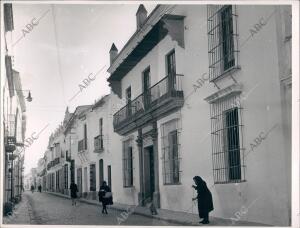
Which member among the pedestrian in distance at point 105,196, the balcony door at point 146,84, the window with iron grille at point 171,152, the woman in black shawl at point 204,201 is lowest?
the pedestrian in distance at point 105,196

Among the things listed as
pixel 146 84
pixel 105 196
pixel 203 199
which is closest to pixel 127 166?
pixel 146 84

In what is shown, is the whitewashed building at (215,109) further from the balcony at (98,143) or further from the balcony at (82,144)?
the balcony at (82,144)

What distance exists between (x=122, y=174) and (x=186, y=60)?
20.1ft

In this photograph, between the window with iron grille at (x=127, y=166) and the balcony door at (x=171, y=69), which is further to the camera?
the window with iron grille at (x=127, y=166)

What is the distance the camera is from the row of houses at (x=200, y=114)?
29.0ft

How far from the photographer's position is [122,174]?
16.9 metres

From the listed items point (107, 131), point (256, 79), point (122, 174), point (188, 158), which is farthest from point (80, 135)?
point (256, 79)

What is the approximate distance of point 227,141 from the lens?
10.3 metres

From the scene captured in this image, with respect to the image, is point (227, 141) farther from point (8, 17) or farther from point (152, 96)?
point (8, 17)

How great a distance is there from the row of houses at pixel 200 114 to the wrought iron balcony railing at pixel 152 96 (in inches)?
1.4

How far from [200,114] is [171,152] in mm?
2319

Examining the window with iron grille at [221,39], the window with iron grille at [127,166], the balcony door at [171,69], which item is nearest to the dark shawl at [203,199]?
the window with iron grille at [221,39]

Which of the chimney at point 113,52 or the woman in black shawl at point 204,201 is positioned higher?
the chimney at point 113,52

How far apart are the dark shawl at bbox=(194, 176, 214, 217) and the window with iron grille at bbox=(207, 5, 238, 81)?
7.89 feet
